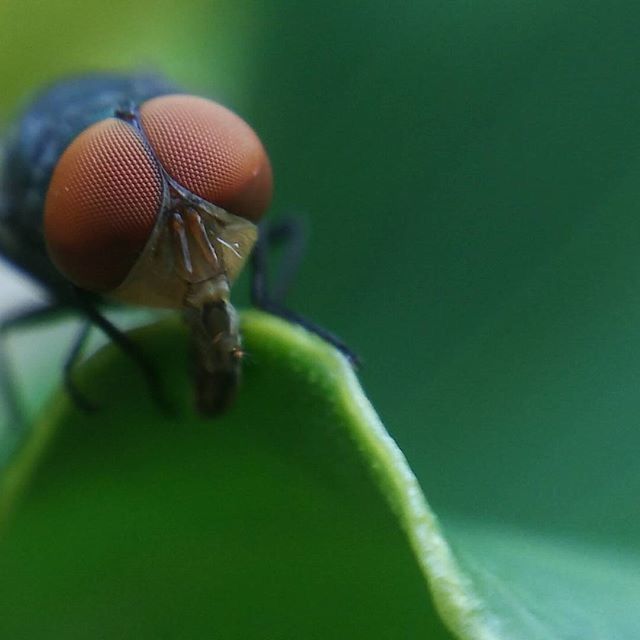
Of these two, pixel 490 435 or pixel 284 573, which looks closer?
pixel 284 573

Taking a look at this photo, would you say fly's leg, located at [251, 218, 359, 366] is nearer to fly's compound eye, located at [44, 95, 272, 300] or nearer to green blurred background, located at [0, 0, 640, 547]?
green blurred background, located at [0, 0, 640, 547]

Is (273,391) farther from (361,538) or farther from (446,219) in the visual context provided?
(446,219)

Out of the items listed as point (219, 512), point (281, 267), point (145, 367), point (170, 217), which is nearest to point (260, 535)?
point (219, 512)

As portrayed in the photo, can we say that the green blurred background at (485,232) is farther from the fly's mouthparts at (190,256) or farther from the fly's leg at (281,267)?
the fly's mouthparts at (190,256)

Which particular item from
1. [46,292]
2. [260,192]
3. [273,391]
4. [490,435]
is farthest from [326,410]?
[46,292]

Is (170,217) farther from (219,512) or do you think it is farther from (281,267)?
(281,267)

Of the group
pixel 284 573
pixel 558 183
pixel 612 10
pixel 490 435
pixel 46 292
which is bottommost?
pixel 46 292

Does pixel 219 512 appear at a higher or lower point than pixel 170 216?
lower

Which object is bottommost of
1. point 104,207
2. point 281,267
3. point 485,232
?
point 281,267
